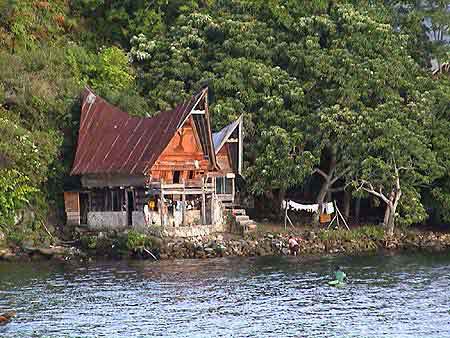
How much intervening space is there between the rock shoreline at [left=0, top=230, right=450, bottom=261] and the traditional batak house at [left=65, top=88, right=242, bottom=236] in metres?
1.90

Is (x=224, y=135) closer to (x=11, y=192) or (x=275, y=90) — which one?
(x=275, y=90)

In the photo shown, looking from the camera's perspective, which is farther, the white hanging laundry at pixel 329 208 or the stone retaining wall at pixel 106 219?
the white hanging laundry at pixel 329 208

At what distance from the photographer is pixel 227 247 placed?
174ft

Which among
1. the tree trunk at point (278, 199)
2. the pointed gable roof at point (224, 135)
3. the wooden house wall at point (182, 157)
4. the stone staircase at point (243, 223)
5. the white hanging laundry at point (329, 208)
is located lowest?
the stone staircase at point (243, 223)

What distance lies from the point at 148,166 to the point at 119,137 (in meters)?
3.78

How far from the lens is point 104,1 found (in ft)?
244

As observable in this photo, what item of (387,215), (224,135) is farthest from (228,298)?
(387,215)

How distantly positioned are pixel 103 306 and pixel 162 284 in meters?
5.50

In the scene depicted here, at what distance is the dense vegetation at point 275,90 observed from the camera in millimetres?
57062

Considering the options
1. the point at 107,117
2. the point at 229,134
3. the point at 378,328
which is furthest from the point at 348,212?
the point at 378,328

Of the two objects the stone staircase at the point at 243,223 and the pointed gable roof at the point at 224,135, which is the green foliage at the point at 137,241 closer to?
the stone staircase at the point at 243,223

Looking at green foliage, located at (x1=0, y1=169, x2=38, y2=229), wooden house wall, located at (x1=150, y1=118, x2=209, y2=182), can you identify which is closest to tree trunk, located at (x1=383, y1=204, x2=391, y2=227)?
wooden house wall, located at (x1=150, y1=118, x2=209, y2=182)

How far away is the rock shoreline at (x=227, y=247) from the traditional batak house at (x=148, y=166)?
190 cm

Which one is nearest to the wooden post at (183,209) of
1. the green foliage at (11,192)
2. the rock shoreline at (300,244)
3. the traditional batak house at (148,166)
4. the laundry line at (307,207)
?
the traditional batak house at (148,166)
